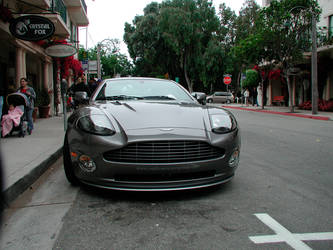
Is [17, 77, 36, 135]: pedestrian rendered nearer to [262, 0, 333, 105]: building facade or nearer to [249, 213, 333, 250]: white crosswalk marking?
[249, 213, 333, 250]: white crosswalk marking

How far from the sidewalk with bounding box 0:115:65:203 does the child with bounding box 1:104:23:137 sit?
0.73 feet

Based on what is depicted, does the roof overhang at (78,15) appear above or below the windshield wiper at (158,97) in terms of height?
above

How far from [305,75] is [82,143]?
26.3 m

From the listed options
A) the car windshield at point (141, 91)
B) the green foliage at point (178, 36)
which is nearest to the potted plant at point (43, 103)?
the car windshield at point (141, 91)

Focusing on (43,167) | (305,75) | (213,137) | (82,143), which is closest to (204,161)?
(213,137)

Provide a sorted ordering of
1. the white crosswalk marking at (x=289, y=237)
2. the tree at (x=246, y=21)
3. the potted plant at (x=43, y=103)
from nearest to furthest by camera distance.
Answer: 1. the white crosswalk marking at (x=289, y=237)
2. the potted plant at (x=43, y=103)
3. the tree at (x=246, y=21)

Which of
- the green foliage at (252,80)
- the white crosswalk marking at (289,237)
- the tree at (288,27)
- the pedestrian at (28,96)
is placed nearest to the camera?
the white crosswalk marking at (289,237)

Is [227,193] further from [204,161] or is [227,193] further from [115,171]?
[115,171]

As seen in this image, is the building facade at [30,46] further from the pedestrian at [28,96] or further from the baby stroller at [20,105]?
the baby stroller at [20,105]

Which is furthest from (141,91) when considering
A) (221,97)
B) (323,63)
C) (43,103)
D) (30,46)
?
(221,97)

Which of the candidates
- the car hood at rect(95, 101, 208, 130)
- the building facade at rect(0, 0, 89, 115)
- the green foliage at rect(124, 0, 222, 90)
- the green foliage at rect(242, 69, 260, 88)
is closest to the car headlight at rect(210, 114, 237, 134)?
the car hood at rect(95, 101, 208, 130)

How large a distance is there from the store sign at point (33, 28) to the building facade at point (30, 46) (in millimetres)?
631

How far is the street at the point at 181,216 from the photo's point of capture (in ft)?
8.25

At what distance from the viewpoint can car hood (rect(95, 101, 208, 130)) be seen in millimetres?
3529
